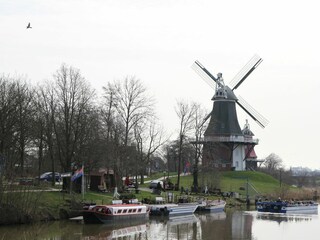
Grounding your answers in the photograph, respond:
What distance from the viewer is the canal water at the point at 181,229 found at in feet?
135

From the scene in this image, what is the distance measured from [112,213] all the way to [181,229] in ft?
20.6

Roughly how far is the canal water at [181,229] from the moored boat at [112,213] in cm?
82

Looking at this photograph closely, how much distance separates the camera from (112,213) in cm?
5006

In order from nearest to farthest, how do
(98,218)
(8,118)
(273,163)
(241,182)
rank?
1. (98,218)
2. (8,118)
3. (241,182)
4. (273,163)

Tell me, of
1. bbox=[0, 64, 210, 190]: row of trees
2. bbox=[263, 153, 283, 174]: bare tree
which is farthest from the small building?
bbox=[263, 153, 283, 174]: bare tree

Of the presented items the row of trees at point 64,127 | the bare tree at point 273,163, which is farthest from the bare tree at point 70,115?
the bare tree at point 273,163

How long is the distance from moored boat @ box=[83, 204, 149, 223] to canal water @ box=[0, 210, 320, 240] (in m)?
0.82

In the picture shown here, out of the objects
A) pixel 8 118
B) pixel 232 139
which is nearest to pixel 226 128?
pixel 232 139

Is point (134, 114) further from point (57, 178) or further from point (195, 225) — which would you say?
point (195, 225)

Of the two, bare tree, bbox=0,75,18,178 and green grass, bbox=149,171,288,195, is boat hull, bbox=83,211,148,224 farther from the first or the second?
green grass, bbox=149,171,288,195

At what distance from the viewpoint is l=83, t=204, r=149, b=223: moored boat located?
160ft

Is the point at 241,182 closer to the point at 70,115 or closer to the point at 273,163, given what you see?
the point at 70,115

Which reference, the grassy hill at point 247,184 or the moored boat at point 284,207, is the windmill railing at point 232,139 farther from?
the moored boat at point 284,207

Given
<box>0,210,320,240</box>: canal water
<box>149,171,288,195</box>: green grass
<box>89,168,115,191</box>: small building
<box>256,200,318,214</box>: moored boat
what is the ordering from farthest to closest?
<box>149,171,288,195</box>: green grass, <box>256,200,318,214</box>: moored boat, <box>89,168,115,191</box>: small building, <box>0,210,320,240</box>: canal water
